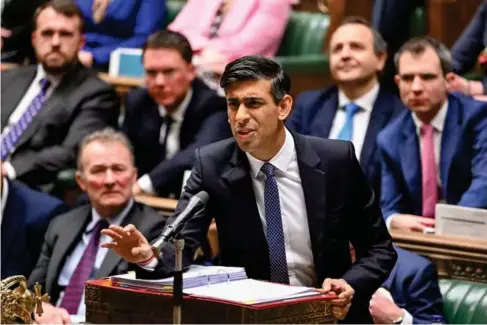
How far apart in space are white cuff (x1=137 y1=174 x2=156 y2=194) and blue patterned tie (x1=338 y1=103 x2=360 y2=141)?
783 mm

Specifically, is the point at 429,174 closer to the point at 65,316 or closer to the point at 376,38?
the point at 376,38

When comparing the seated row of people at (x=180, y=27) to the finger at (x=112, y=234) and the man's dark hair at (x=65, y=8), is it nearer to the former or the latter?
the man's dark hair at (x=65, y=8)

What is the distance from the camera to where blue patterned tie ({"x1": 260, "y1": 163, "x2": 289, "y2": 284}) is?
2900 millimetres

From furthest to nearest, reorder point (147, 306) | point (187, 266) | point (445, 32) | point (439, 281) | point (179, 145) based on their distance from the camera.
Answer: point (445, 32)
point (179, 145)
point (439, 281)
point (187, 266)
point (147, 306)

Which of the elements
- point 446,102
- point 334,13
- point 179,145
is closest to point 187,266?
point 446,102

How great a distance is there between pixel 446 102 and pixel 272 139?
5.22 feet

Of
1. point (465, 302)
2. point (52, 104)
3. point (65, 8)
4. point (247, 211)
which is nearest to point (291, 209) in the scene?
point (247, 211)

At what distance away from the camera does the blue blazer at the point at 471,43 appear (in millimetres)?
4895

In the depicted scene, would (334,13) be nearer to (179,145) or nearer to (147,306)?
(179,145)

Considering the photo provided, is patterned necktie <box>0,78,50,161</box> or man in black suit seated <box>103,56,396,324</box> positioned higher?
patterned necktie <box>0,78,50,161</box>

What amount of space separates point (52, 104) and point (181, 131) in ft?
2.02

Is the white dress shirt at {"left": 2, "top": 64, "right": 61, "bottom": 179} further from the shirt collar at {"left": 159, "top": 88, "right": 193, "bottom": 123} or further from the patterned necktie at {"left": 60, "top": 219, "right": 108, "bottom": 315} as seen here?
the patterned necktie at {"left": 60, "top": 219, "right": 108, "bottom": 315}

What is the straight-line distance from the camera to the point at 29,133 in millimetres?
5074

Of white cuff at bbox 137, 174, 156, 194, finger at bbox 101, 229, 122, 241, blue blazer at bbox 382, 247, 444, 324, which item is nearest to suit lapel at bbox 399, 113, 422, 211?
blue blazer at bbox 382, 247, 444, 324
